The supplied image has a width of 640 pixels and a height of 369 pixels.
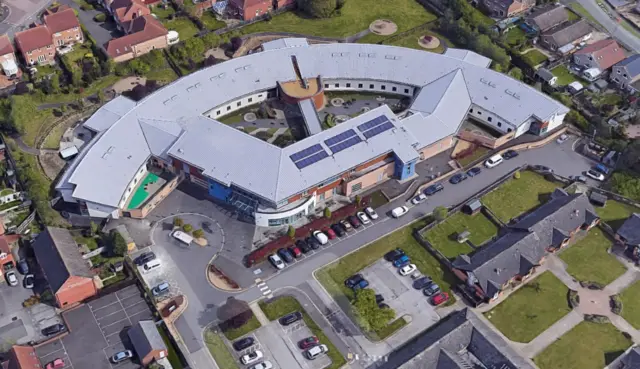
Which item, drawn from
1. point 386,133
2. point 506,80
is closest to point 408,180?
point 386,133

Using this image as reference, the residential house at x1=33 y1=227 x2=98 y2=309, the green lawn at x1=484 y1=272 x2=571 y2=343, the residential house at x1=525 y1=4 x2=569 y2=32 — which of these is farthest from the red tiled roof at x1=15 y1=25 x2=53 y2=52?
the residential house at x1=525 y1=4 x2=569 y2=32

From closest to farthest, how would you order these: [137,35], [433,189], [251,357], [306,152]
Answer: [251,357]
[306,152]
[433,189]
[137,35]

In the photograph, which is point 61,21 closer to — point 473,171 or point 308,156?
point 308,156

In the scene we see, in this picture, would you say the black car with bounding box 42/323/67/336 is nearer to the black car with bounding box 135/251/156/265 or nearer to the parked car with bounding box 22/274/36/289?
the parked car with bounding box 22/274/36/289

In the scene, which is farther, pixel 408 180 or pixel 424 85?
pixel 424 85

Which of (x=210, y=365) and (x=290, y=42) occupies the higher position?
(x=290, y=42)

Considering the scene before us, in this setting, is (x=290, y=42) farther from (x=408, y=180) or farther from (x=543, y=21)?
(x=543, y=21)

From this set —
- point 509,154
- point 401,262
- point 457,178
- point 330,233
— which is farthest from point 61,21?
point 509,154
